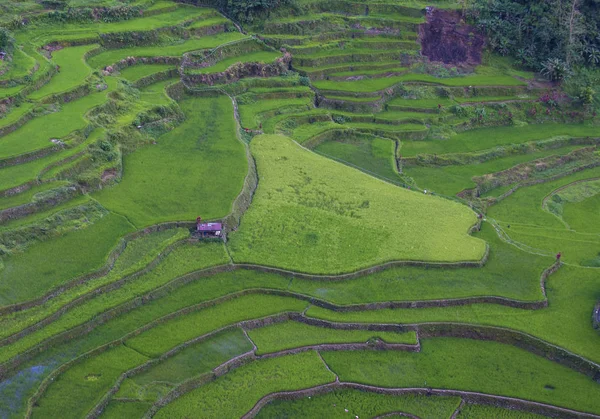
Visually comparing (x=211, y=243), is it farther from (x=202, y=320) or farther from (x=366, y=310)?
(x=366, y=310)

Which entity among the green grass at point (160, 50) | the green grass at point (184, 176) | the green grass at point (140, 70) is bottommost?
the green grass at point (184, 176)

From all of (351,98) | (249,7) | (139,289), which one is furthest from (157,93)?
(139,289)

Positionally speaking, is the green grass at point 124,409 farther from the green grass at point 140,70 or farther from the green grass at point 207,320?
the green grass at point 140,70

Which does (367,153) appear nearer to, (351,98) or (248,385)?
(351,98)

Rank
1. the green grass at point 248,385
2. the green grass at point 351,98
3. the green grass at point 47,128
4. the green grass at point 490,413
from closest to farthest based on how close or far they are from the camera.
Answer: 1. the green grass at point 248,385
2. the green grass at point 490,413
3. the green grass at point 47,128
4. the green grass at point 351,98

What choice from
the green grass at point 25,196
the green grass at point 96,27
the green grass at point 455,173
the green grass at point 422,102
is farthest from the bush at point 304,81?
the green grass at point 25,196

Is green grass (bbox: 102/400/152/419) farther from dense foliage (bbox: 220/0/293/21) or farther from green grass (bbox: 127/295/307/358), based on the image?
dense foliage (bbox: 220/0/293/21)
